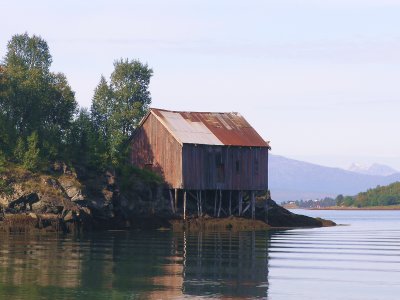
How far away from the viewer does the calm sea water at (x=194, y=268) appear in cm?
3962

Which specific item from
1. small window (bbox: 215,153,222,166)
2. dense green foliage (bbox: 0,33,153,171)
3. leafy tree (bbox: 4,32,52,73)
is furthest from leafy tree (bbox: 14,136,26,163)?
small window (bbox: 215,153,222,166)

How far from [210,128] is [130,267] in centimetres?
4659

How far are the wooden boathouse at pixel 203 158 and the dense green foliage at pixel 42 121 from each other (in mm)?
3031

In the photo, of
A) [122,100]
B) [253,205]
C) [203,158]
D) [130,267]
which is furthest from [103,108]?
[130,267]

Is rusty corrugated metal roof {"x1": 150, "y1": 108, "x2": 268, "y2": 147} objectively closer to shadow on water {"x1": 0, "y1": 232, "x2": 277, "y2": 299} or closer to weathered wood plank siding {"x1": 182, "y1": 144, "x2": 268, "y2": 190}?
weathered wood plank siding {"x1": 182, "y1": 144, "x2": 268, "y2": 190}

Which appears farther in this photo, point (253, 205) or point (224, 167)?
point (253, 205)

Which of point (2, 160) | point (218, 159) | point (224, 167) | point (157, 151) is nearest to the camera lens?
point (2, 160)

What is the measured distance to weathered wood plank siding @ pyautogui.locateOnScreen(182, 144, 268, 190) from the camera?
89625 mm

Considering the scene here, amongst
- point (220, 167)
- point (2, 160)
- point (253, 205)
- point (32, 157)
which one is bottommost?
point (253, 205)

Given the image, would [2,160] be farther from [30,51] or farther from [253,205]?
[253,205]

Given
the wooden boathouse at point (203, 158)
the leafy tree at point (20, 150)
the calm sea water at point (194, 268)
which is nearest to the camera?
the calm sea water at point (194, 268)

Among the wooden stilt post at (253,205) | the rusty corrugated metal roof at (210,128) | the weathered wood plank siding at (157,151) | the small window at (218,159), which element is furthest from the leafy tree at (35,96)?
the wooden stilt post at (253,205)

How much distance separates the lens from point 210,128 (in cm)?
9394

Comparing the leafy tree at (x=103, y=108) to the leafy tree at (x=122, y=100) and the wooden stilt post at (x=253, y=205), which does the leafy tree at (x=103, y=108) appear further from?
the wooden stilt post at (x=253, y=205)
